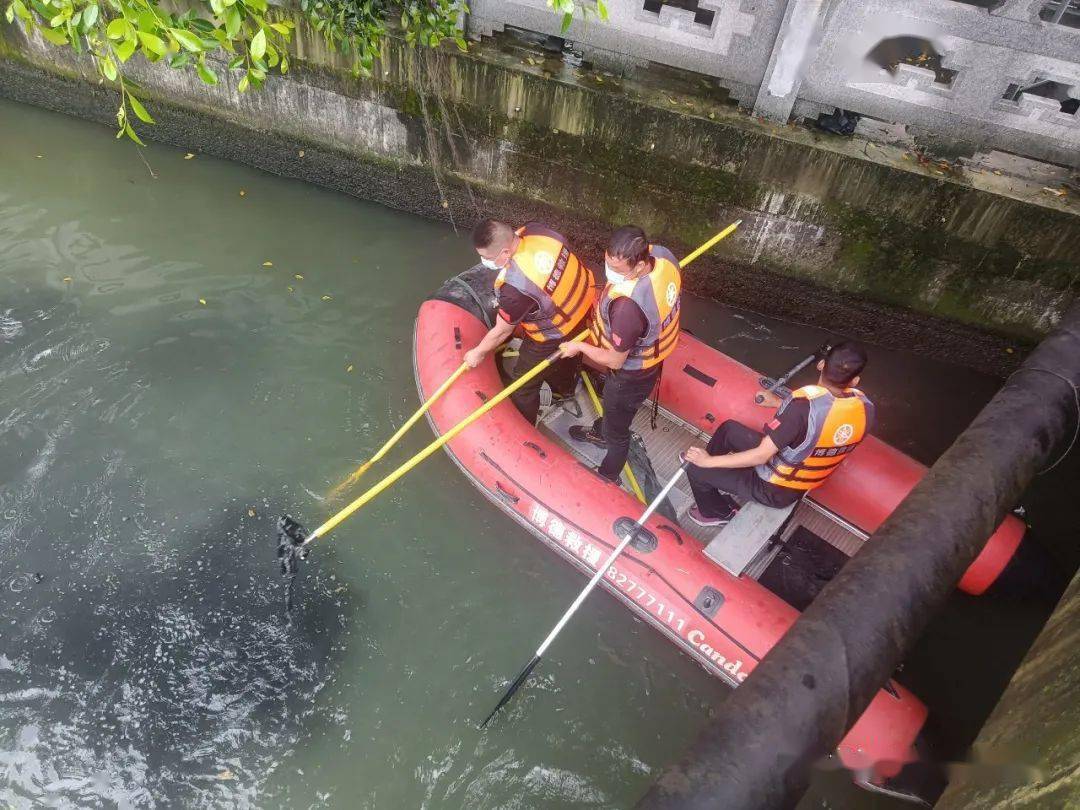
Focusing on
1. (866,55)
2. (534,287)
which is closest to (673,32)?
(866,55)

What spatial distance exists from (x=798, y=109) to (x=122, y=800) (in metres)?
5.38

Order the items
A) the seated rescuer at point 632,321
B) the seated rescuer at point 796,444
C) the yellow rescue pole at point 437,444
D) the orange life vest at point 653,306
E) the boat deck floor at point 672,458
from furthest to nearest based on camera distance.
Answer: the boat deck floor at point 672,458, the yellow rescue pole at point 437,444, the orange life vest at point 653,306, the seated rescuer at point 632,321, the seated rescuer at point 796,444

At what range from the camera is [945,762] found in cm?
301

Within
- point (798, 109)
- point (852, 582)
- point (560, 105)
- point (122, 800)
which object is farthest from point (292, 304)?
point (852, 582)

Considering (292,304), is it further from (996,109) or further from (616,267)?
(996,109)

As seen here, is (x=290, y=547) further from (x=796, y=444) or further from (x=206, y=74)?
(x=796, y=444)

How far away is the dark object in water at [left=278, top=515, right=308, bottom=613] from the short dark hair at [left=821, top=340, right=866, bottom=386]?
113 inches

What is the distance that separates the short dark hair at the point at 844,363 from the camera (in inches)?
112

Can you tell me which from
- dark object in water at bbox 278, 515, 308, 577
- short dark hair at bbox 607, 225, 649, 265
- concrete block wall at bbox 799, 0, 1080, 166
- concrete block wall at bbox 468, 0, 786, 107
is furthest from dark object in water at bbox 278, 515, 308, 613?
concrete block wall at bbox 799, 0, 1080, 166

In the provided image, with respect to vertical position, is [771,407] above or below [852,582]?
below

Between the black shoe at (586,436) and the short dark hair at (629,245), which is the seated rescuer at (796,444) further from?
the short dark hair at (629,245)

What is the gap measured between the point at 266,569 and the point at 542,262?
7.38 ft

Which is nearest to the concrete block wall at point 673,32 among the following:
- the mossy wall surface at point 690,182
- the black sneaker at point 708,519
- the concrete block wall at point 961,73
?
the mossy wall surface at point 690,182

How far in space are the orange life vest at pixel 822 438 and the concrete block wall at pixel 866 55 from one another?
2369 millimetres
